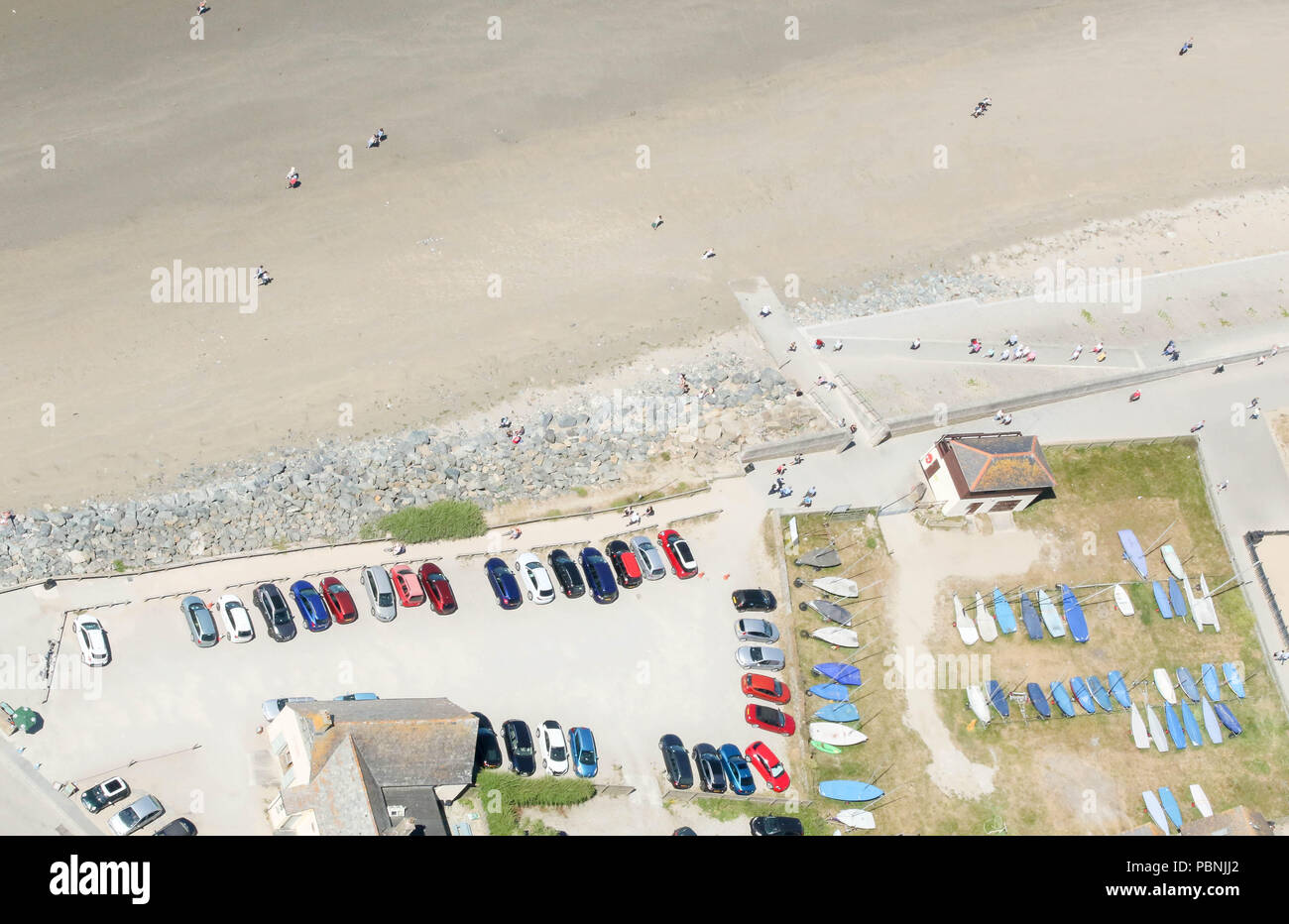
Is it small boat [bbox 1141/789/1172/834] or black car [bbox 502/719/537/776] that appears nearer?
black car [bbox 502/719/537/776]

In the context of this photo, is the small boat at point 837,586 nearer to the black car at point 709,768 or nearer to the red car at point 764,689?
the red car at point 764,689

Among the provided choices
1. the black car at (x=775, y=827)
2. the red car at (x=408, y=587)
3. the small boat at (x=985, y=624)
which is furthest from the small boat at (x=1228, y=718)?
the red car at (x=408, y=587)

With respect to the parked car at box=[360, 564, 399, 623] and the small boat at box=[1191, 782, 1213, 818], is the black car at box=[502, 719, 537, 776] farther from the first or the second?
the small boat at box=[1191, 782, 1213, 818]

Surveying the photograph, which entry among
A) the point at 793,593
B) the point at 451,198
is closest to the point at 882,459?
the point at 793,593

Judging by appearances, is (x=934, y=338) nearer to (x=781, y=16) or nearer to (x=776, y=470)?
(x=776, y=470)

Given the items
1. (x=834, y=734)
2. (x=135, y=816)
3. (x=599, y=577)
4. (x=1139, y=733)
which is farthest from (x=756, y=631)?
(x=135, y=816)

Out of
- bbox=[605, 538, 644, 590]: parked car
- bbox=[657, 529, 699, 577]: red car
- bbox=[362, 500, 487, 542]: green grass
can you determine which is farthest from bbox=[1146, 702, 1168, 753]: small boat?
bbox=[362, 500, 487, 542]: green grass

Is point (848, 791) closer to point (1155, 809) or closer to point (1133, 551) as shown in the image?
point (1155, 809)
